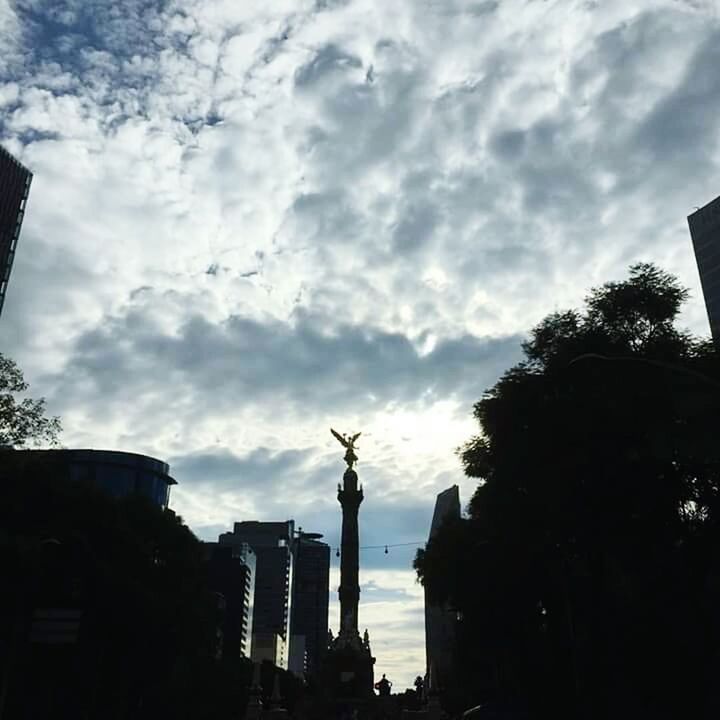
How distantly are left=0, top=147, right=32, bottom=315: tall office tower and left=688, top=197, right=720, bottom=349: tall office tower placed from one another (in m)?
81.6

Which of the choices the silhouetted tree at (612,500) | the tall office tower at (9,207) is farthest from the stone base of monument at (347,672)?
the tall office tower at (9,207)

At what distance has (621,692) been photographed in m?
33.2

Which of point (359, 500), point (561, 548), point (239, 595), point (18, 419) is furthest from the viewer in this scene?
point (239, 595)

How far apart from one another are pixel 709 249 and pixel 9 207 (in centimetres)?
8404

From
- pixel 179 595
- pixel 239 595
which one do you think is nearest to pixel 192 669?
pixel 179 595

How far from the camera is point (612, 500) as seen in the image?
3056 centimetres

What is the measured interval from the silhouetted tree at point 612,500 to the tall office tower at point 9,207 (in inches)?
2573

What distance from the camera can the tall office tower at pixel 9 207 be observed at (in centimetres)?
8456

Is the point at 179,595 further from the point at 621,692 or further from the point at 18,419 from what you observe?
the point at 621,692

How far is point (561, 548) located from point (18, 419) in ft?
78.8

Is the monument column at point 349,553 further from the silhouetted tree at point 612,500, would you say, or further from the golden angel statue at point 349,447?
the silhouetted tree at point 612,500

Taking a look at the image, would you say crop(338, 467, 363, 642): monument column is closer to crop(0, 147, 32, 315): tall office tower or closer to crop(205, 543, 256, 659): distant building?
crop(0, 147, 32, 315): tall office tower

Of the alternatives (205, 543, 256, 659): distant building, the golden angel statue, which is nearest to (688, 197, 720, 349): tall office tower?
the golden angel statue

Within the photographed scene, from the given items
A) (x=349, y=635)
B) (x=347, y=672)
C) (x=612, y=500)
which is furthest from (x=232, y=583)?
(x=612, y=500)
